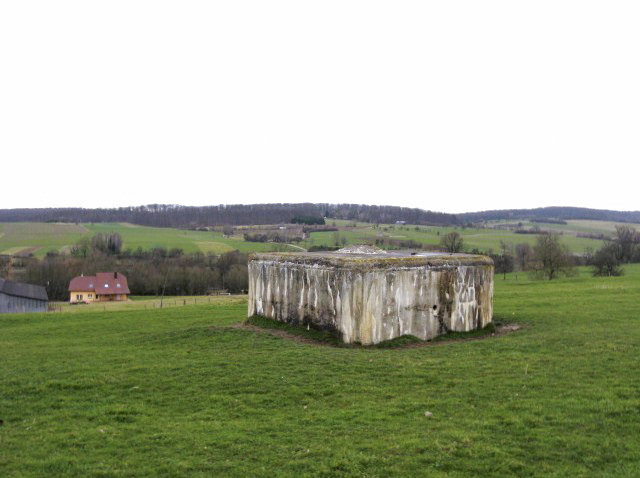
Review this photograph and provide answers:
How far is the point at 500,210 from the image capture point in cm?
19888

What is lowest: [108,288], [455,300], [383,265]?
[108,288]

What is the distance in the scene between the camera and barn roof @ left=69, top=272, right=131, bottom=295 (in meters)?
67.1

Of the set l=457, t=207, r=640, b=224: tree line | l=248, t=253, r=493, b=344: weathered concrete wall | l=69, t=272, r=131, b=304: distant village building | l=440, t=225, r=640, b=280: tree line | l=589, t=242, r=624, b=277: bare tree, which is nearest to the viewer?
l=248, t=253, r=493, b=344: weathered concrete wall

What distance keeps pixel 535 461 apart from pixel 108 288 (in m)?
65.5

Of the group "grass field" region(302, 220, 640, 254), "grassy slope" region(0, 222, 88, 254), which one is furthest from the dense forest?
"grassy slope" region(0, 222, 88, 254)

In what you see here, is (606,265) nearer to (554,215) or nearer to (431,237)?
(431,237)

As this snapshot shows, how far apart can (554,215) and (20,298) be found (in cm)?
15363

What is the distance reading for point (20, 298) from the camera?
182 feet

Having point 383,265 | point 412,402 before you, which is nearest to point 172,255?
point 383,265

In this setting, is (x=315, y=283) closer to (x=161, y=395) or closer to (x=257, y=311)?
(x=257, y=311)

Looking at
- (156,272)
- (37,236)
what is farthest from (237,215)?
(156,272)

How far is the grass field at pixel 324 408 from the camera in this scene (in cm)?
851

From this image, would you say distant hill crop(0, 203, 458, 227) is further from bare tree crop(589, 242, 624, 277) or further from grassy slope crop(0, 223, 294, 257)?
bare tree crop(589, 242, 624, 277)

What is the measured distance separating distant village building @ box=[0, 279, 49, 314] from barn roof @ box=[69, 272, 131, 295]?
8.21m
